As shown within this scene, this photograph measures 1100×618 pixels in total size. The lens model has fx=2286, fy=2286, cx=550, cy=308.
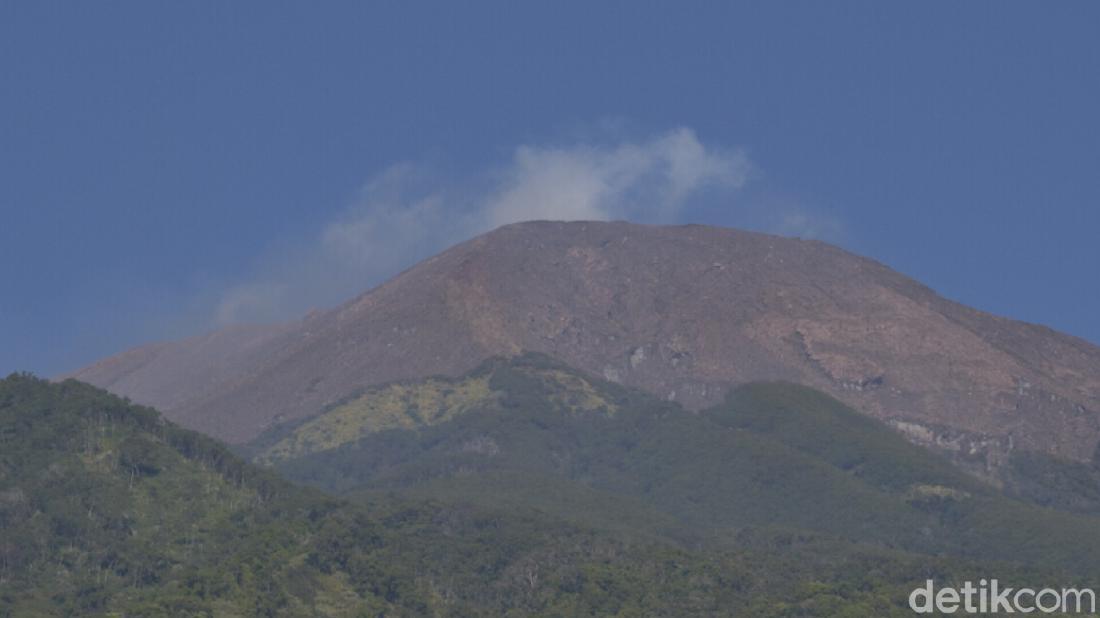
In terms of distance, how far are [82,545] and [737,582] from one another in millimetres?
34779

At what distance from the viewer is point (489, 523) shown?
13675 cm

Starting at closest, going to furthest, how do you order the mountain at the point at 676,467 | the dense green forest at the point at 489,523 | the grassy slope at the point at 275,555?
the grassy slope at the point at 275,555 < the dense green forest at the point at 489,523 < the mountain at the point at 676,467

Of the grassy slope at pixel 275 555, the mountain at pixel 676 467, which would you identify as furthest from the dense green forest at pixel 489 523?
the mountain at pixel 676 467

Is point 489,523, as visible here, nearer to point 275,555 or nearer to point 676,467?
point 275,555

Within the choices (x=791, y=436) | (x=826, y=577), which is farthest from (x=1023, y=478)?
(x=826, y=577)

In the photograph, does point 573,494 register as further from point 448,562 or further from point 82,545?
point 82,545

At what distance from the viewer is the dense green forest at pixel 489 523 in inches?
4397

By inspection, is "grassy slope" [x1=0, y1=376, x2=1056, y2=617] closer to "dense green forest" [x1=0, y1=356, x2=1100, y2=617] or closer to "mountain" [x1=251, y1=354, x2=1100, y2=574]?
"dense green forest" [x1=0, y1=356, x2=1100, y2=617]

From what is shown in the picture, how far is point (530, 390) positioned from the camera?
195500mm

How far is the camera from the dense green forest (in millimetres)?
111688

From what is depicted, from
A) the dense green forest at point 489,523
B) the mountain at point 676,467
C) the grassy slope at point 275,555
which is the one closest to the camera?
the grassy slope at point 275,555

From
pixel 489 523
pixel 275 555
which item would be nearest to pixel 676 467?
pixel 489 523

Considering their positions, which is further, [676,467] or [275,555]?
[676,467]

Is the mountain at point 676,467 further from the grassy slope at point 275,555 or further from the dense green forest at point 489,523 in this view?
the grassy slope at point 275,555
